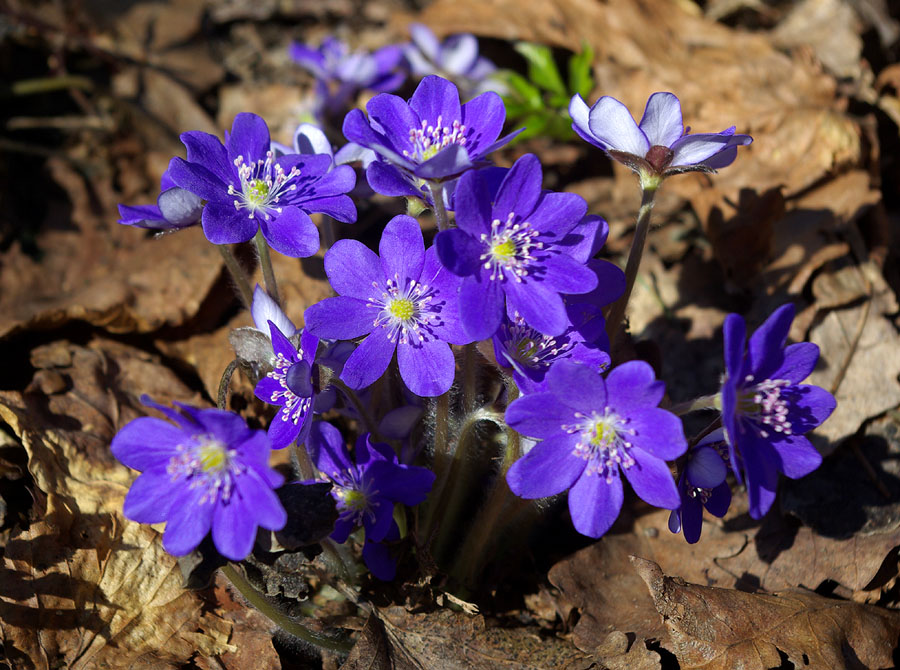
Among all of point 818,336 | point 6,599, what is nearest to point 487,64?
point 818,336

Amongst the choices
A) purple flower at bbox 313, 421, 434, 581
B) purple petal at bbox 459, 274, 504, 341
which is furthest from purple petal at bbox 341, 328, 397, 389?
purple petal at bbox 459, 274, 504, 341

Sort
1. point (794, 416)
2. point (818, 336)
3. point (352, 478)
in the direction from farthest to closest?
point (818, 336) → point (352, 478) → point (794, 416)

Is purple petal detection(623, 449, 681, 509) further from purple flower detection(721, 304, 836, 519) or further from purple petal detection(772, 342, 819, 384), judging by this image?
purple petal detection(772, 342, 819, 384)

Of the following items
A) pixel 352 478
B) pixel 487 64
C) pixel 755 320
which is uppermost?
pixel 487 64

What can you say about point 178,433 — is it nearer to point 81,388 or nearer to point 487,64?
point 81,388

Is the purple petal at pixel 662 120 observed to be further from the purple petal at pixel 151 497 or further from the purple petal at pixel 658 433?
the purple petal at pixel 151 497

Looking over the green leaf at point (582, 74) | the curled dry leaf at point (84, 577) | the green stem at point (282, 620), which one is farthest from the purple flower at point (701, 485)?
the green leaf at point (582, 74)
